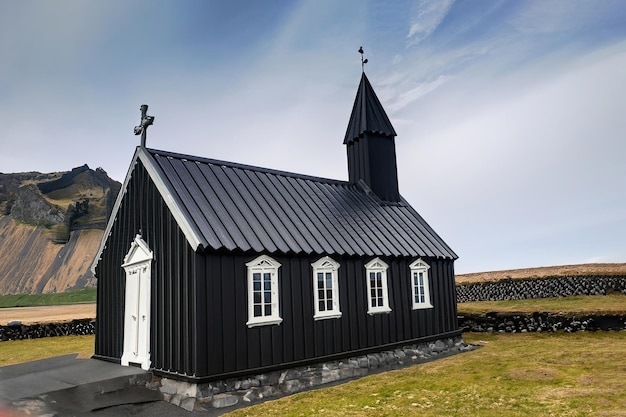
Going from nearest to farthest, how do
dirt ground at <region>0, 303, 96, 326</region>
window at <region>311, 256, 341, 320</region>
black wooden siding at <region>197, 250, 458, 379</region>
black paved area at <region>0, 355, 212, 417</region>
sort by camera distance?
black paved area at <region>0, 355, 212, 417</region> → black wooden siding at <region>197, 250, 458, 379</region> → window at <region>311, 256, 341, 320</region> → dirt ground at <region>0, 303, 96, 326</region>

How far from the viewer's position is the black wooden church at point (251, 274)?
10.9 meters

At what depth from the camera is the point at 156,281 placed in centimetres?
1205

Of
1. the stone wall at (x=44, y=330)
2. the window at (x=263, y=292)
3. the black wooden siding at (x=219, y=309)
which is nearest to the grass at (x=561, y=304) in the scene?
the black wooden siding at (x=219, y=309)

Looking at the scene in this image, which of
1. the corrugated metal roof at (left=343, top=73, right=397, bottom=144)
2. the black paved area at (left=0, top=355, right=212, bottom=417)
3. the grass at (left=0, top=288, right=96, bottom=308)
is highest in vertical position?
the corrugated metal roof at (left=343, top=73, right=397, bottom=144)

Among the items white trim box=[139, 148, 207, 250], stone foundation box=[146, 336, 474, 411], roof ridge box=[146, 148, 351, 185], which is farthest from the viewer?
roof ridge box=[146, 148, 351, 185]

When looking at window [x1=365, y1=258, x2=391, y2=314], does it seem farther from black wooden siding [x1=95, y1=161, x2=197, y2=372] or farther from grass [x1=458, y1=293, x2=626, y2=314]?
grass [x1=458, y1=293, x2=626, y2=314]

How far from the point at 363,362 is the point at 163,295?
625 cm

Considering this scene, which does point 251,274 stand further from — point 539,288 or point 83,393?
point 539,288

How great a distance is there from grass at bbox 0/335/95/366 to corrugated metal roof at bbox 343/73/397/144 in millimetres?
13597

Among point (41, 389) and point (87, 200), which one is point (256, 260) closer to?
point (41, 389)

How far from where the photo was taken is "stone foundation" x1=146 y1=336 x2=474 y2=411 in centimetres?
1028

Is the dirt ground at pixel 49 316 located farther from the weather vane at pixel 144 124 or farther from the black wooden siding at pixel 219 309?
the weather vane at pixel 144 124

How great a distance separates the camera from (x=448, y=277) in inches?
702

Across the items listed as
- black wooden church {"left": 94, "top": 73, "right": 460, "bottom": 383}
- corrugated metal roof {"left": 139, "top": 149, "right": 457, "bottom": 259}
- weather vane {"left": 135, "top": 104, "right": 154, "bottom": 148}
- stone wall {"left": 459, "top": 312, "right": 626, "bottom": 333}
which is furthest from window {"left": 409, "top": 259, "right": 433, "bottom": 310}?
weather vane {"left": 135, "top": 104, "right": 154, "bottom": 148}
